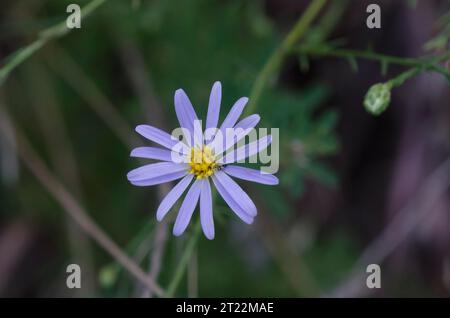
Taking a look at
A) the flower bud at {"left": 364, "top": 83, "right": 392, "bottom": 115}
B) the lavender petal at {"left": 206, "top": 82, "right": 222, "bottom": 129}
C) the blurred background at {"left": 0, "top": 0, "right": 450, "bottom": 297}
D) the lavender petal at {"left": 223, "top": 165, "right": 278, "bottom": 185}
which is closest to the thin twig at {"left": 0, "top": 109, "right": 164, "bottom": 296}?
the blurred background at {"left": 0, "top": 0, "right": 450, "bottom": 297}

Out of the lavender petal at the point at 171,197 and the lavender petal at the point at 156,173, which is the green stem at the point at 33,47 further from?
the lavender petal at the point at 171,197

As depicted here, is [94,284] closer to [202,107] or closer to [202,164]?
[202,107]

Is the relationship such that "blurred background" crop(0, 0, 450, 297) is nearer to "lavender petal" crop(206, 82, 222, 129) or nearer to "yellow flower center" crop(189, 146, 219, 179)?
"yellow flower center" crop(189, 146, 219, 179)

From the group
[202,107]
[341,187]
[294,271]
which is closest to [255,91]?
[202,107]

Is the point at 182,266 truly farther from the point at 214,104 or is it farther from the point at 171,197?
the point at 214,104

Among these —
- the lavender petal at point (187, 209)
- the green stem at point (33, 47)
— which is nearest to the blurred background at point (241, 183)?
the green stem at point (33, 47)

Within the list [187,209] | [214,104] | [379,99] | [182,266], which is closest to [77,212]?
[182,266]

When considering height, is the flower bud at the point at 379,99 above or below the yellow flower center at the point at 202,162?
above
